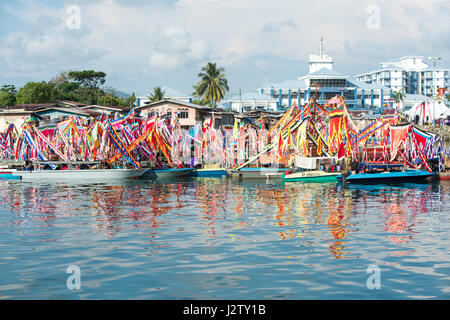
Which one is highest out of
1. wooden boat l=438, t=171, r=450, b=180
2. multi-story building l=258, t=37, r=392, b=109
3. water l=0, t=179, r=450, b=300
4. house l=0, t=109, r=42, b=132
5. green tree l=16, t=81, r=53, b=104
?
multi-story building l=258, t=37, r=392, b=109

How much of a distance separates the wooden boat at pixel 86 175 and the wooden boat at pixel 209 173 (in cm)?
774

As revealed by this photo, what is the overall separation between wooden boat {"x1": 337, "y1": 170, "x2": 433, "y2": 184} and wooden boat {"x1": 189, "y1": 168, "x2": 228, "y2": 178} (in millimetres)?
18624

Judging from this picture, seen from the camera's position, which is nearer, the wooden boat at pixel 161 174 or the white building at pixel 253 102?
the wooden boat at pixel 161 174

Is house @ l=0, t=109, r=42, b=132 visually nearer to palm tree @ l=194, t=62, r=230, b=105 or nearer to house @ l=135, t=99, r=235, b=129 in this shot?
house @ l=135, t=99, r=235, b=129

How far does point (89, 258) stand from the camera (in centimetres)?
2305

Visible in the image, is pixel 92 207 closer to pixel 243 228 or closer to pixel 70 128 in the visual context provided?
pixel 243 228

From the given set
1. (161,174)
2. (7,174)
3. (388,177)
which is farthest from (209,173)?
(7,174)

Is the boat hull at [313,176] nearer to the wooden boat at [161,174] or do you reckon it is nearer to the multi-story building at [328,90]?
the wooden boat at [161,174]

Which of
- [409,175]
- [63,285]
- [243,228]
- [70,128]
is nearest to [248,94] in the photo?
[70,128]

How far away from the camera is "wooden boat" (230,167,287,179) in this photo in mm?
69062

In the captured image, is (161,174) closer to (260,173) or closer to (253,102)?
(260,173)

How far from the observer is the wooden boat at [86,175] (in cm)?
6838

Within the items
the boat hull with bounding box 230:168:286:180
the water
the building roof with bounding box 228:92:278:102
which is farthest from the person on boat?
the building roof with bounding box 228:92:278:102

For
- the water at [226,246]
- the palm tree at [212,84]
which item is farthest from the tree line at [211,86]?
the water at [226,246]
